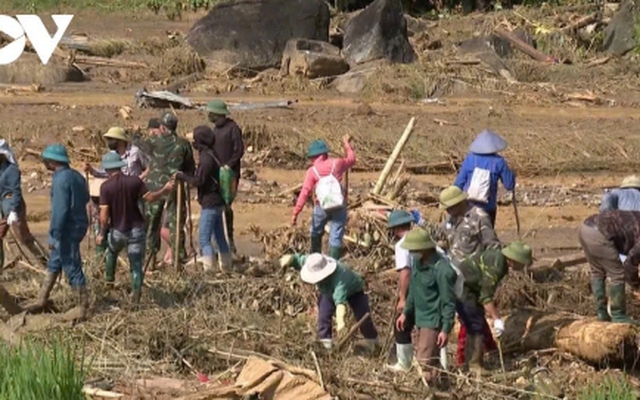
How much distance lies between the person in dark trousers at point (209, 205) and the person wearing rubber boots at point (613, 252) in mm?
3672

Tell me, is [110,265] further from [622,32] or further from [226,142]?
[622,32]

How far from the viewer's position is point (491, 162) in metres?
13.8

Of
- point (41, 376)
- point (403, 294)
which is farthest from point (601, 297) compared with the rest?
point (41, 376)

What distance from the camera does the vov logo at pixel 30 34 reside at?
99.4ft

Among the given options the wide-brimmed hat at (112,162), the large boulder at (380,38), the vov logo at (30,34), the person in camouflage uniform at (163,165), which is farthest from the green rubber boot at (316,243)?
the vov logo at (30,34)

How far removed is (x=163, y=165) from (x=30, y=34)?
20.2 metres

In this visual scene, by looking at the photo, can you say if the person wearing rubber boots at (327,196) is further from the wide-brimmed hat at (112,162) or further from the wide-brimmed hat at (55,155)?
the wide-brimmed hat at (55,155)

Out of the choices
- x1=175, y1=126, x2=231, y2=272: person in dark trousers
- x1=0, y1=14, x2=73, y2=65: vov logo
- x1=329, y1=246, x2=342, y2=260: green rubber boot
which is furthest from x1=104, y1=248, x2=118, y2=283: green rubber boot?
x1=0, y1=14, x2=73, y2=65: vov logo

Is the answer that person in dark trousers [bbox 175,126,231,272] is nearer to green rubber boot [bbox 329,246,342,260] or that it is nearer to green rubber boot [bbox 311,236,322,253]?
green rubber boot [bbox 311,236,322,253]

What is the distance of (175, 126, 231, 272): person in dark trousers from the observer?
47.4 feet

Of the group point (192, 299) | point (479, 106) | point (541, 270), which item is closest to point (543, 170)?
point (479, 106)

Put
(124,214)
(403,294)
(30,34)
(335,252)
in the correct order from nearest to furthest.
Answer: (403,294)
(124,214)
(335,252)
(30,34)

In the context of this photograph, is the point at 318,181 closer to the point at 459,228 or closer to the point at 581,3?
the point at 459,228

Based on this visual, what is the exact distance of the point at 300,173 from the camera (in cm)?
2133
